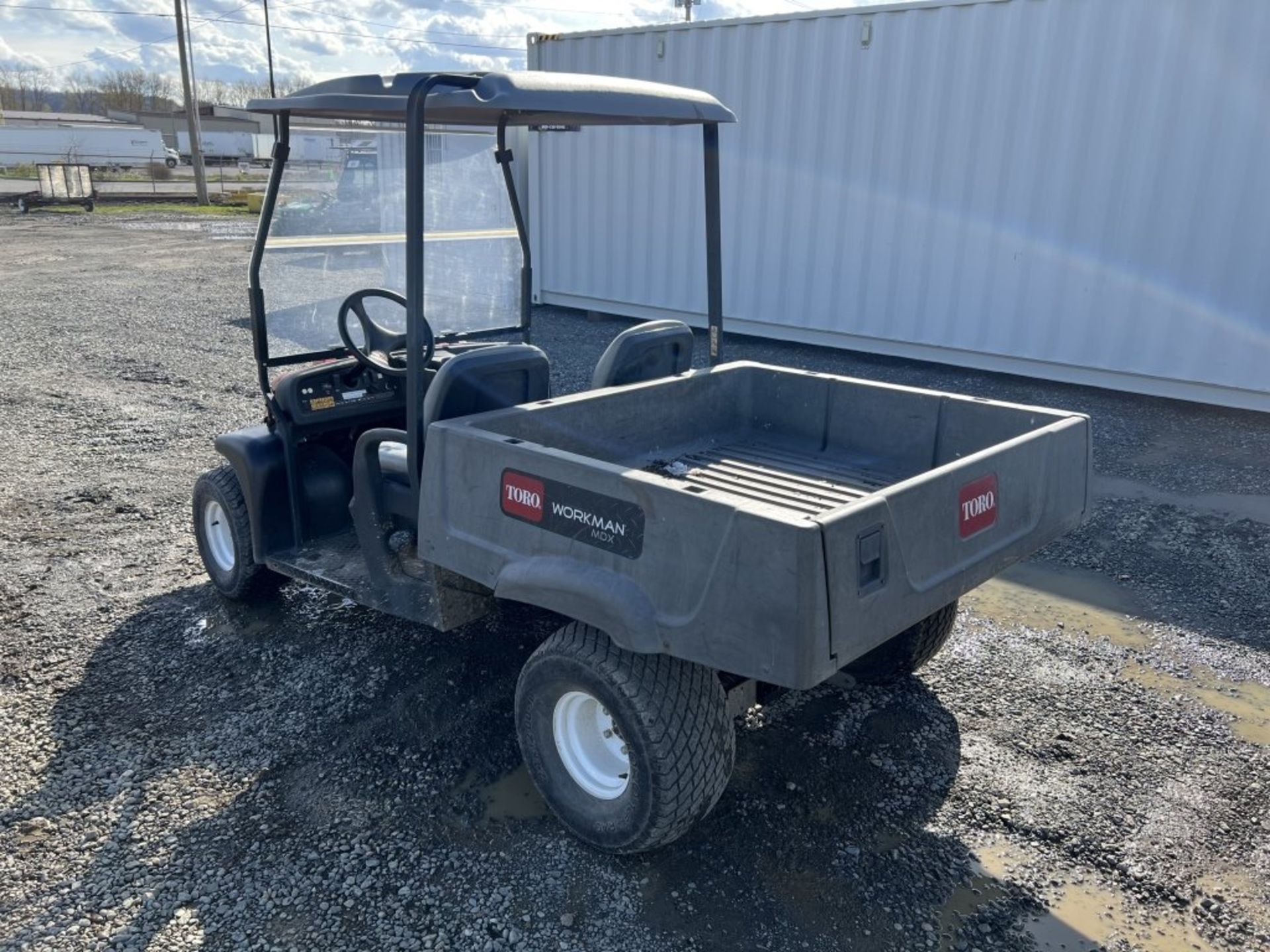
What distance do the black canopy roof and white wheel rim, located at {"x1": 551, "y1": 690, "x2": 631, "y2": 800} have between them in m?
1.64

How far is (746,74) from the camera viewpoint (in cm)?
912

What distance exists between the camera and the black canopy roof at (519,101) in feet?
9.21

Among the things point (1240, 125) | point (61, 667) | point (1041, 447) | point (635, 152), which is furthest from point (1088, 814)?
point (635, 152)

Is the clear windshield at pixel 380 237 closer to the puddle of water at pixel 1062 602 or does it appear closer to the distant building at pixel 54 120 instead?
the puddle of water at pixel 1062 602

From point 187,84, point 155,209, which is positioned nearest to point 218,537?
point 155,209

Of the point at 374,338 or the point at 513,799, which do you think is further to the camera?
the point at 374,338

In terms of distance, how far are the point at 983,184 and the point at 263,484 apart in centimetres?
630

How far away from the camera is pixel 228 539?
13.6 ft

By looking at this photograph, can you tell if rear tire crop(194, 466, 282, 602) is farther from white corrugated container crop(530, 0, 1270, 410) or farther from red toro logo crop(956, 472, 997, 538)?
white corrugated container crop(530, 0, 1270, 410)

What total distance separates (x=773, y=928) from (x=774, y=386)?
2.01 metres

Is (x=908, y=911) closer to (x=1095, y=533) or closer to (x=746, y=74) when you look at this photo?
(x=1095, y=533)

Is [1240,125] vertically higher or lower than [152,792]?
higher

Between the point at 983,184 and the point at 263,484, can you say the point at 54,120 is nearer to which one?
the point at 983,184

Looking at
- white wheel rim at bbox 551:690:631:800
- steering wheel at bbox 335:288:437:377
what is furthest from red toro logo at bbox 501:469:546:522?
steering wheel at bbox 335:288:437:377
